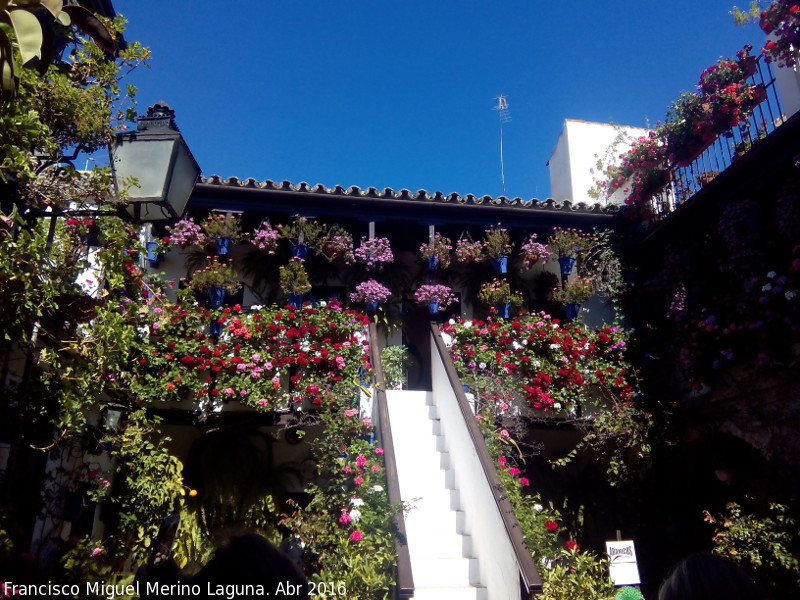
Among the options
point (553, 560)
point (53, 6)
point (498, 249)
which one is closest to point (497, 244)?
point (498, 249)


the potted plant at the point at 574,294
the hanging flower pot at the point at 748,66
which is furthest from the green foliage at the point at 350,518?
the hanging flower pot at the point at 748,66

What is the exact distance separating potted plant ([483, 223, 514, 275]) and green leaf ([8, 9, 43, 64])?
25.1 feet

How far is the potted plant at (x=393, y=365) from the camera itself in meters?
9.11

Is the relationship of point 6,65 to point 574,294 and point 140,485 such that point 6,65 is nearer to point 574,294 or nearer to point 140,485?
point 140,485

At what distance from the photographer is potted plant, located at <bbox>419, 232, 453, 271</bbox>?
9.23 m

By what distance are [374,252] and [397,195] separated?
0.99 metres

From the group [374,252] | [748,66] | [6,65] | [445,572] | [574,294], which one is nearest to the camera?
[6,65]

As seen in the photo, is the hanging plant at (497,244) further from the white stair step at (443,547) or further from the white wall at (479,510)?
the white stair step at (443,547)

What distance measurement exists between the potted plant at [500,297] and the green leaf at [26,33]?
25.6 feet

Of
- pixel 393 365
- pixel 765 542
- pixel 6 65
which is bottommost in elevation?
pixel 765 542

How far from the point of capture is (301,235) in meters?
8.89

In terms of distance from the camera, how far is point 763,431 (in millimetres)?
6945

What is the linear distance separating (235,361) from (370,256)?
2605 millimetres

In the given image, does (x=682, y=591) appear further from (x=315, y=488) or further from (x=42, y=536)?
(x=42, y=536)
